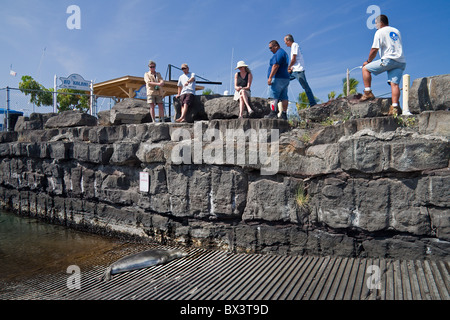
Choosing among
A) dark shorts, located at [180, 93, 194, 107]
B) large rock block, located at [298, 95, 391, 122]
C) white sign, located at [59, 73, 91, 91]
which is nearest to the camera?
large rock block, located at [298, 95, 391, 122]

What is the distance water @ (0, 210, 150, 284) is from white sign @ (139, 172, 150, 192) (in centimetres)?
115

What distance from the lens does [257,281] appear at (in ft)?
13.9

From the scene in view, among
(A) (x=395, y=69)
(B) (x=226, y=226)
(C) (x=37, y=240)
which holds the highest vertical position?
(A) (x=395, y=69)

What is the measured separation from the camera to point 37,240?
7.86 m

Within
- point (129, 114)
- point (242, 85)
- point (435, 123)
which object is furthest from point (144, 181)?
point (435, 123)

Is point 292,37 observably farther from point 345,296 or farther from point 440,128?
point 345,296

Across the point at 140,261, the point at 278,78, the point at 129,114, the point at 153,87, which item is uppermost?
the point at 153,87

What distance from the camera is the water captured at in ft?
19.2

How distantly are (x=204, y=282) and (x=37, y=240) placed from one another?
5317 mm

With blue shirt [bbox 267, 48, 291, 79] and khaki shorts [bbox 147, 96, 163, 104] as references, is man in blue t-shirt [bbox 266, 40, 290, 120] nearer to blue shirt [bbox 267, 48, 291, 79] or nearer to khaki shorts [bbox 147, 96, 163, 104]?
blue shirt [bbox 267, 48, 291, 79]

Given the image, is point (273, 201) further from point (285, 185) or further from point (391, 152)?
point (391, 152)

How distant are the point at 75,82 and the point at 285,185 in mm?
15484

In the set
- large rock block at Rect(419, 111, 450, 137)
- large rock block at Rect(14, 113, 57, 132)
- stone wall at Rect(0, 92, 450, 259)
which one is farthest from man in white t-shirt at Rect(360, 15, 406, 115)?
large rock block at Rect(14, 113, 57, 132)
